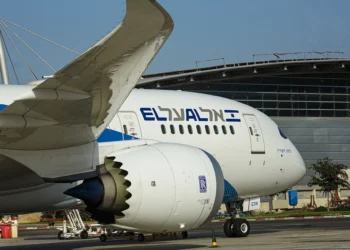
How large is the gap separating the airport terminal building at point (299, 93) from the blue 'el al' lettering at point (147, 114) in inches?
2077

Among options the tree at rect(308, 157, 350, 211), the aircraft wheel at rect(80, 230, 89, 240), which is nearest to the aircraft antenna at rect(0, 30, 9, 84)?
the aircraft wheel at rect(80, 230, 89, 240)

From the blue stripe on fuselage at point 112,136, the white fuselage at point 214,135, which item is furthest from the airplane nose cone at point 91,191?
the white fuselage at point 214,135

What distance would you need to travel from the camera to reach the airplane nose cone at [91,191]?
43.6 ft

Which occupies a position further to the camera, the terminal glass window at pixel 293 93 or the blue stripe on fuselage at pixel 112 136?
the terminal glass window at pixel 293 93

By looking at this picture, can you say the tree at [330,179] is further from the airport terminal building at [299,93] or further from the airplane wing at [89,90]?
the airplane wing at [89,90]

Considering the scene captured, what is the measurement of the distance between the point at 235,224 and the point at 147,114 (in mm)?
5348

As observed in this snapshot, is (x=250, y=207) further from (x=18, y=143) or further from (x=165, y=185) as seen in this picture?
(x=18, y=143)

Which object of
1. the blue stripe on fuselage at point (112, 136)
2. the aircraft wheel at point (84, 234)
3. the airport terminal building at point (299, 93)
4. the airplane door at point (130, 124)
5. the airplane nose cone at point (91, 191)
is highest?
the airport terminal building at point (299, 93)

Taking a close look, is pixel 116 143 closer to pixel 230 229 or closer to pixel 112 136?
pixel 112 136

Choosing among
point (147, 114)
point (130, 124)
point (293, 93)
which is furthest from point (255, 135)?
point (293, 93)

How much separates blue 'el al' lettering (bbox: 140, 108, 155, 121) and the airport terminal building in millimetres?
52746

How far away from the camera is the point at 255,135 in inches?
800

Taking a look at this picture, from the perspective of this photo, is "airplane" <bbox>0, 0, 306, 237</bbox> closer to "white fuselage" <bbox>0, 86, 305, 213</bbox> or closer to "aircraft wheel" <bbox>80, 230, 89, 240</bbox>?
"white fuselage" <bbox>0, 86, 305, 213</bbox>

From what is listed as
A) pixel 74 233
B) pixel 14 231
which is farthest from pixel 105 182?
pixel 14 231
